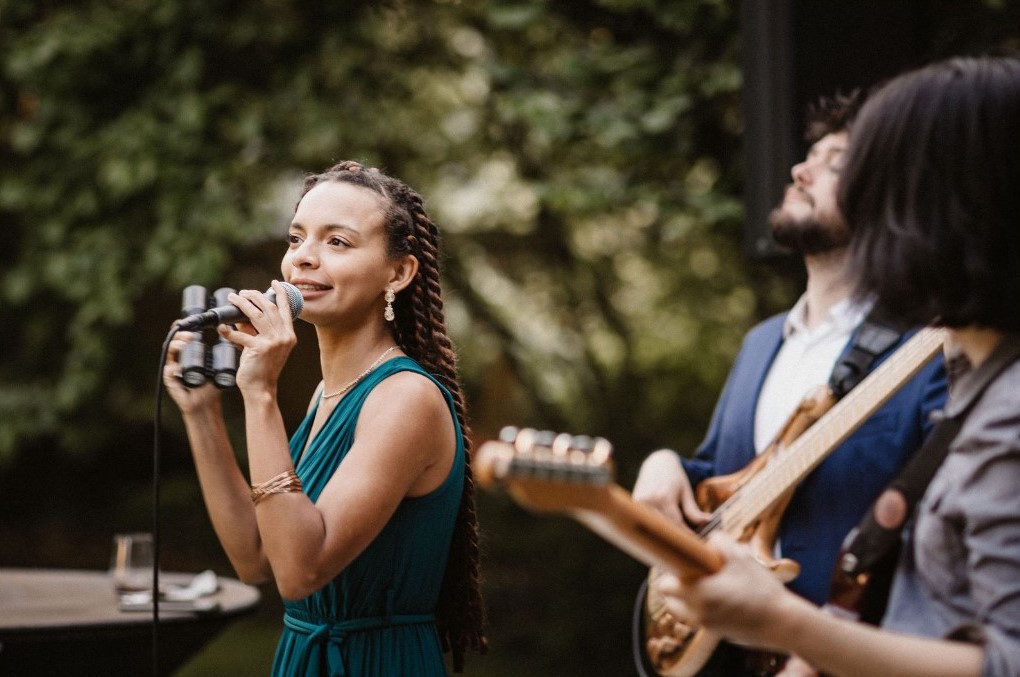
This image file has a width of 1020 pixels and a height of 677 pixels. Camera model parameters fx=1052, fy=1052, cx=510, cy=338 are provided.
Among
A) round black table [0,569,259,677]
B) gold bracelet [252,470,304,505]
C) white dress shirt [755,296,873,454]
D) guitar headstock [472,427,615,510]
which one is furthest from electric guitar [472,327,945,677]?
round black table [0,569,259,677]

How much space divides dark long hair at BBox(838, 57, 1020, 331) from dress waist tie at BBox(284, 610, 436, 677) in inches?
42.1

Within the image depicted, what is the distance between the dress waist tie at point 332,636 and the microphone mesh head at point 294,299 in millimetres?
574

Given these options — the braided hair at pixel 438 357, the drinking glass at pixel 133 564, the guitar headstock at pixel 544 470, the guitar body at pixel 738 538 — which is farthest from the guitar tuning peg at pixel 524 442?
the drinking glass at pixel 133 564

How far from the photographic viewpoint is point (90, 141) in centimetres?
516

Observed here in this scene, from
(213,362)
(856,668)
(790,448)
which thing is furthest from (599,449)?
(790,448)

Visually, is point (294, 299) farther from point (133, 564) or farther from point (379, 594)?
point (133, 564)

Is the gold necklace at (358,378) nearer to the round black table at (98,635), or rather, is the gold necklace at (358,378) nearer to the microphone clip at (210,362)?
the microphone clip at (210,362)

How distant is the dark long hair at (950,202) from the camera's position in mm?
1291

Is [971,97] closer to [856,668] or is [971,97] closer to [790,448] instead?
[856,668]

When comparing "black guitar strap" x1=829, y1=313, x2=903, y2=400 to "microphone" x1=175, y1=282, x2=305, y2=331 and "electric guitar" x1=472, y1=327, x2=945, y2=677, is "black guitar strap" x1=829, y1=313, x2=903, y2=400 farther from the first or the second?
"microphone" x1=175, y1=282, x2=305, y2=331

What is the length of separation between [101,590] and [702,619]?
2.49 meters

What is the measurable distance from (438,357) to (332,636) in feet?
1.96

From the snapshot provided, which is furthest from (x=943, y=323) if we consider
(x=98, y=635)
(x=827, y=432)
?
(x=98, y=635)

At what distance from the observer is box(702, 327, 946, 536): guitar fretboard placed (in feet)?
6.81
